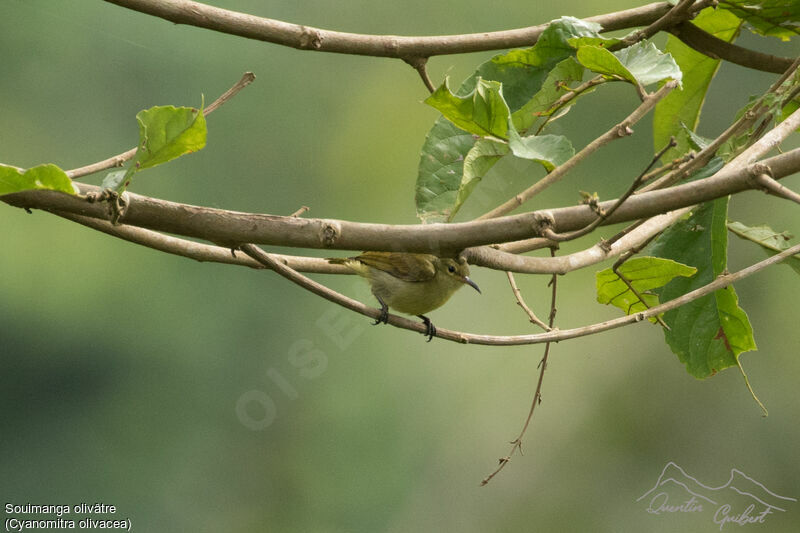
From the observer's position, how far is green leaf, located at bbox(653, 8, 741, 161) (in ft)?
5.13

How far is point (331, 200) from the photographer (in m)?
3.20

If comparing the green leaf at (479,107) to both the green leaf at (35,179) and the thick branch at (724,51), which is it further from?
the thick branch at (724,51)

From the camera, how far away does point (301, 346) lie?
9.29 feet

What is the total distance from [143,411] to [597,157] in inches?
81.8

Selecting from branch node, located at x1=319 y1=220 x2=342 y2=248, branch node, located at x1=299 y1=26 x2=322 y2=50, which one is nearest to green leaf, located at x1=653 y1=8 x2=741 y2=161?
branch node, located at x1=299 y1=26 x2=322 y2=50

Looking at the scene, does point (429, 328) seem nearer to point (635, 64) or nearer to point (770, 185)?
point (635, 64)

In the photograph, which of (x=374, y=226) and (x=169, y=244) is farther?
(x=169, y=244)

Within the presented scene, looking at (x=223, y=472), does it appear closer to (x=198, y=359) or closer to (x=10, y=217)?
(x=198, y=359)

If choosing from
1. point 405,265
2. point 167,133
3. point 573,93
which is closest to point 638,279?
point 573,93

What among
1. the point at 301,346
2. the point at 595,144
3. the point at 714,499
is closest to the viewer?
the point at 595,144

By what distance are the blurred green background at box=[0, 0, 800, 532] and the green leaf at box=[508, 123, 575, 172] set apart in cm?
200

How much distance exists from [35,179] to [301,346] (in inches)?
82.9

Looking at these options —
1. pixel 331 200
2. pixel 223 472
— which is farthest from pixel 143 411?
pixel 331 200

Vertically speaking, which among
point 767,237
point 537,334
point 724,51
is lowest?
point 537,334
